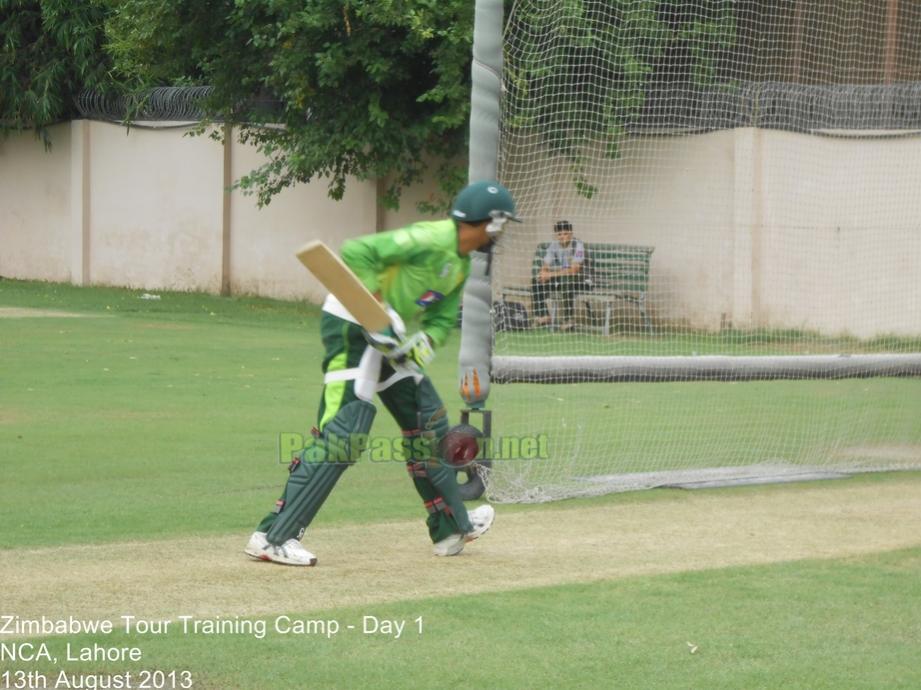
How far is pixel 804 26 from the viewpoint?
40.1 feet

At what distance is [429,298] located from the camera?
23.4ft

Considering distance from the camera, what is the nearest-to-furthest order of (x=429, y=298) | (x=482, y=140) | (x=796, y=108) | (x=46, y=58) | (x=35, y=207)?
(x=429, y=298)
(x=482, y=140)
(x=796, y=108)
(x=46, y=58)
(x=35, y=207)

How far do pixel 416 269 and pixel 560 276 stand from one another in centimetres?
376

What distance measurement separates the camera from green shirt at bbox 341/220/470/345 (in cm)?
696

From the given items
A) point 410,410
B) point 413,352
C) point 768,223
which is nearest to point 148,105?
point 768,223

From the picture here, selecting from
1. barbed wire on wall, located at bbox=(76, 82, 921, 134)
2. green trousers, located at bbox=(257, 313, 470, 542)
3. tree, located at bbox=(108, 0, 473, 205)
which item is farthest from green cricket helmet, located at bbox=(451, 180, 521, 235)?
tree, located at bbox=(108, 0, 473, 205)

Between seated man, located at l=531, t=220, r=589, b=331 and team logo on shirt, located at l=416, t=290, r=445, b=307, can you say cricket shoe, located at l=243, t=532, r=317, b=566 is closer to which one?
team logo on shirt, located at l=416, t=290, r=445, b=307

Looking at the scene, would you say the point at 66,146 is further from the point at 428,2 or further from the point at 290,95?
the point at 428,2

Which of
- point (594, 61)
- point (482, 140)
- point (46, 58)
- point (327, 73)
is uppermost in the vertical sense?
point (46, 58)

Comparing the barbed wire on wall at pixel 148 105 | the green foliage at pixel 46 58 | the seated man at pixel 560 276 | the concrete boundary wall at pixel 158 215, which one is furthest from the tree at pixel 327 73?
the seated man at pixel 560 276

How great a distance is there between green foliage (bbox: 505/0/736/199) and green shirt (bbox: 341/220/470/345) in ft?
8.39

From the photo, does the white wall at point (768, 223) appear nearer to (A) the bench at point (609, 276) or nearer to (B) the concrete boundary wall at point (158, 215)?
(A) the bench at point (609, 276)

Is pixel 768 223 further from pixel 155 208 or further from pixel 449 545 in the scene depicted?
pixel 155 208

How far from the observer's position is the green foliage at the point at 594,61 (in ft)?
31.3
